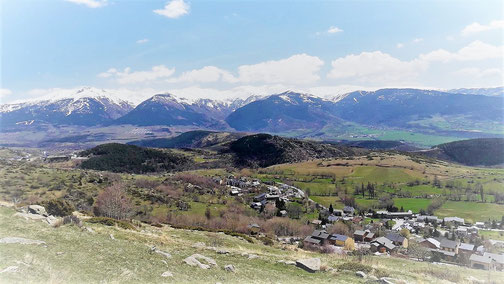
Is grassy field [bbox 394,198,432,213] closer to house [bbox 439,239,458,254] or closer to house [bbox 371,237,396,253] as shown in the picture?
house [bbox 439,239,458,254]

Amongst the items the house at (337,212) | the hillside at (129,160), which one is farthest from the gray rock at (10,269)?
the hillside at (129,160)

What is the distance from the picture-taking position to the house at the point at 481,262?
46.6m

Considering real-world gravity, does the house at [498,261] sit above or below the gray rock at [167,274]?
below

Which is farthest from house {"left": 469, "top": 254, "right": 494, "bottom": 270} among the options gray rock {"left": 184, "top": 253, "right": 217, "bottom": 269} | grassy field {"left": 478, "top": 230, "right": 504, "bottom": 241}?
gray rock {"left": 184, "top": 253, "right": 217, "bottom": 269}

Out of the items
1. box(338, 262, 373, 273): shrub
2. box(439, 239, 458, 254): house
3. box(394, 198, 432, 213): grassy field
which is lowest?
box(394, 198, 432, 213): grassy field

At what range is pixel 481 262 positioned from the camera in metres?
47.8

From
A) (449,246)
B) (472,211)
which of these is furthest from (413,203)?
(449,246)

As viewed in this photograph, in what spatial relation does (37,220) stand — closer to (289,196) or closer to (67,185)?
(67,185)

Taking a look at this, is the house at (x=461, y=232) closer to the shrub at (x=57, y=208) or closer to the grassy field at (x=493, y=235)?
the grassy field at (x=493, y=235)

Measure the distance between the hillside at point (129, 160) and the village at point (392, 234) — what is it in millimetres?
62260

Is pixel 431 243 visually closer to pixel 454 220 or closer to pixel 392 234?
pixel 392 234

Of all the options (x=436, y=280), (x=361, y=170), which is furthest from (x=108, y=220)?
(x=361, y=170)

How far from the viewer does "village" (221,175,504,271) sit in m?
50.3

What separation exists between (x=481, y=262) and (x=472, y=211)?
61.4m
